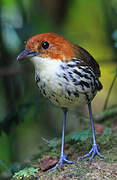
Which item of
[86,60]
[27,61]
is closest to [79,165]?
[86,60]

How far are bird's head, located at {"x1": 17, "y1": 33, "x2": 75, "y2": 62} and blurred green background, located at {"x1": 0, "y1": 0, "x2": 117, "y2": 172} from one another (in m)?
1.30

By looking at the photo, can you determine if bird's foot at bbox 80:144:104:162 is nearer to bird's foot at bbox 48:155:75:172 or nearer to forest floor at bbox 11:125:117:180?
forest floor at bbox 11:125:117:180

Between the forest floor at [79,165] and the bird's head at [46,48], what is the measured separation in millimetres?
1030

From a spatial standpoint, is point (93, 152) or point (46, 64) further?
point (93, 152)

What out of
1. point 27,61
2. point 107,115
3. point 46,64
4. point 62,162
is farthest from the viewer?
point 27,61

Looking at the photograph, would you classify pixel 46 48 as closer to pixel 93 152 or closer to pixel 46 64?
pixel 46 64

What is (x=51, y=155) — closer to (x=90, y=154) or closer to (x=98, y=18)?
(x=90, y=154)

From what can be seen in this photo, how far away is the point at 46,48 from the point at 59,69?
10.1 inches

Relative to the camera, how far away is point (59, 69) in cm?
338

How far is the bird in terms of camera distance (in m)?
3.38

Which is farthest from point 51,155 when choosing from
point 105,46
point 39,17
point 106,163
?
point 105,46

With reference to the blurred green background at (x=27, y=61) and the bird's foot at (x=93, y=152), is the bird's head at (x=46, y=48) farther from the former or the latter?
the blurred green background at (x=27, y=61)

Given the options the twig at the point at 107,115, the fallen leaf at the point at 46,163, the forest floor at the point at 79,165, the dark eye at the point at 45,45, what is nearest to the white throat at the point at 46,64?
the dark eye at the point at 45,45

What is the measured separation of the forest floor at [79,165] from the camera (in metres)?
3.32
